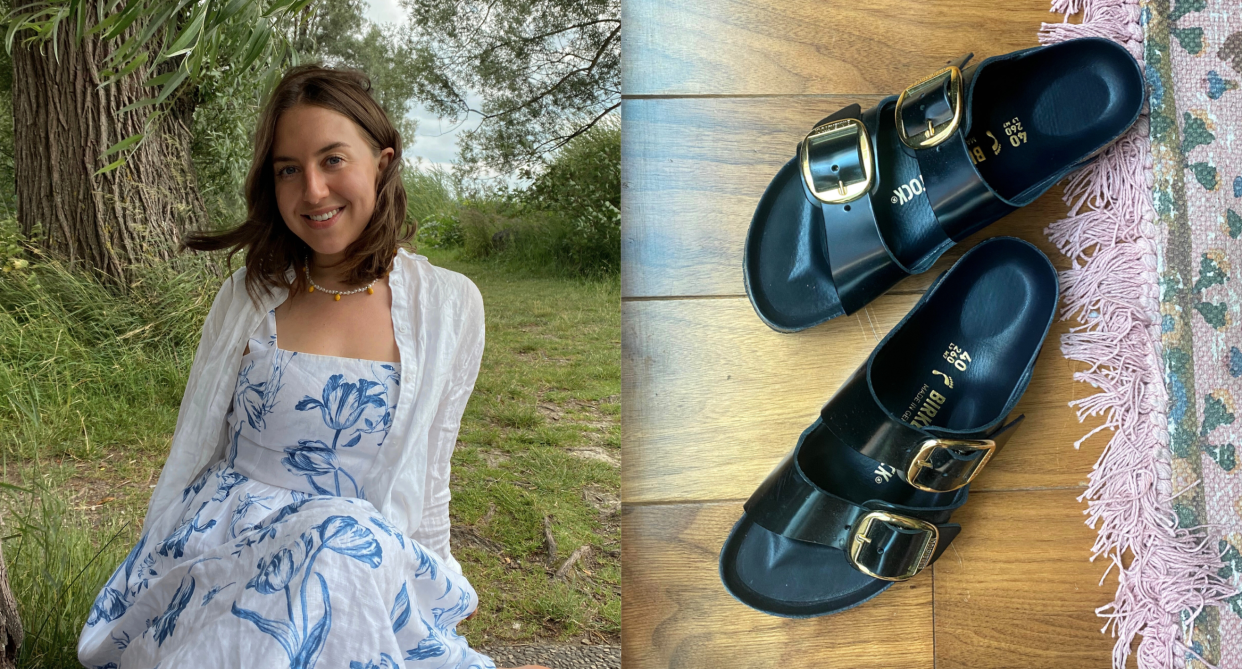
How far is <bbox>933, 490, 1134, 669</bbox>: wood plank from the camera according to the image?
0.94 m

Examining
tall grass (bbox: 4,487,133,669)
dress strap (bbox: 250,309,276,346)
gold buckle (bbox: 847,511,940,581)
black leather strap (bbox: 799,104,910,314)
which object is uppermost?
black leather strap (bbox: 799,104,910,314)

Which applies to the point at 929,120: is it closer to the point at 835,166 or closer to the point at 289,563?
the point at 835,166

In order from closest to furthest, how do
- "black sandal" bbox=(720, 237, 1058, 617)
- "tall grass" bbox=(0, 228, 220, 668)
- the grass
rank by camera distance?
"black sandal" bbox=(720, 237, 1058, 617), the grass, "tall grass" bbox=(0, 228, 220, 668)

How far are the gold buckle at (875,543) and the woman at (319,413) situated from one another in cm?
43

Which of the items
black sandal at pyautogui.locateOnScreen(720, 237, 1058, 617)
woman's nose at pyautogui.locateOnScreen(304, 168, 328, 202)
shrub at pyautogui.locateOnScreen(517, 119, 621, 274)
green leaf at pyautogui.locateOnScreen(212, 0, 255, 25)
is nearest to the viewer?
green leaf at pyautogui.locateOnScreen(212, 0, 255, 25)

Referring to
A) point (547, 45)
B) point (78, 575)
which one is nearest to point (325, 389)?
point (78, 575)

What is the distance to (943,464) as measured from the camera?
31.9 inches

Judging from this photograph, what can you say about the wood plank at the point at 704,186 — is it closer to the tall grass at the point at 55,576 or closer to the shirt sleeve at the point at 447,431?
the shirt sleeve at the point at 447,431

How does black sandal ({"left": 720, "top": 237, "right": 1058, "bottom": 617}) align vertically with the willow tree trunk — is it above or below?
below

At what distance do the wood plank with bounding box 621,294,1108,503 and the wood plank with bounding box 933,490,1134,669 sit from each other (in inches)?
8.3

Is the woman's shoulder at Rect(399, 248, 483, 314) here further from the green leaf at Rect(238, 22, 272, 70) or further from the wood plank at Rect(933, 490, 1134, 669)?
the wood plank at Rect(933, 490, 1134, 669)

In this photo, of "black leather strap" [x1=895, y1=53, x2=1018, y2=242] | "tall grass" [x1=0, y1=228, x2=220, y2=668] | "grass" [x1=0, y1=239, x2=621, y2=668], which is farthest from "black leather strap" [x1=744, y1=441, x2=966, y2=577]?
"tall grass" [x1=0, y1=228, x2=220, y2=668]

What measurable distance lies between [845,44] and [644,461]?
571 millimetres

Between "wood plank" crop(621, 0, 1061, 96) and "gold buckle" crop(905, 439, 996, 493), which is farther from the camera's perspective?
"wood plank" crop(621, 0, 1061, 96)
